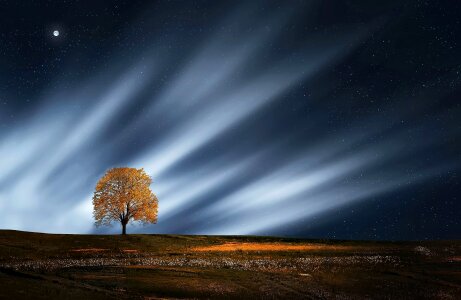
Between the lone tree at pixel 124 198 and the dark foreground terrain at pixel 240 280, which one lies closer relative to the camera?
the dark foreground terrain at pixel 240 280

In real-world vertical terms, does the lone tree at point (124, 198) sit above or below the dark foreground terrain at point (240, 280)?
above

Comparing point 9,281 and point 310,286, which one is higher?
point 9,281

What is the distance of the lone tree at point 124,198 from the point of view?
279 ft

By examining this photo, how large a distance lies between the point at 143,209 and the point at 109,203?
654cm

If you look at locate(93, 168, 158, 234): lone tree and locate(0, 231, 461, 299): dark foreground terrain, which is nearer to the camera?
locate(0, 231, 461, 299): dark foreground terrain

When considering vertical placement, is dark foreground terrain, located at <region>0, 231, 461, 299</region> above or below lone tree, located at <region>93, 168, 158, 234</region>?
below

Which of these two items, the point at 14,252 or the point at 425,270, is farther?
the point at 14,252

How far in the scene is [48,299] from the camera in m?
21.9

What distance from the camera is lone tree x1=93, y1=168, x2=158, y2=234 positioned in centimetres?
8500

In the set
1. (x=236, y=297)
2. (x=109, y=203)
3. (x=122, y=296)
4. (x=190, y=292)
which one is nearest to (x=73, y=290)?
(x=122, y=296)

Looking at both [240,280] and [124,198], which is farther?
[124,198]

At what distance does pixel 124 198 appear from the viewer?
85.1 metres

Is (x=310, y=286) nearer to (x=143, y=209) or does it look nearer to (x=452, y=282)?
(x=452, y=282)

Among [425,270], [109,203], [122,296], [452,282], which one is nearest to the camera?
[122,296]
